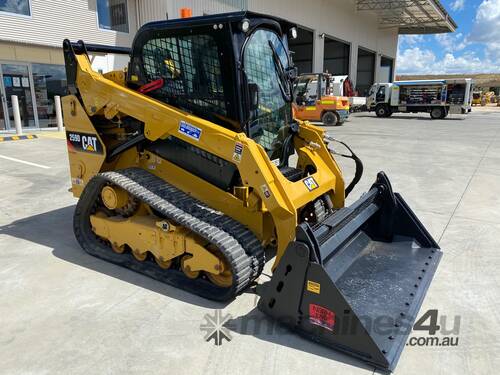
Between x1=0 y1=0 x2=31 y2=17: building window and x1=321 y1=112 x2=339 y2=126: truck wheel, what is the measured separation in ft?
42.3

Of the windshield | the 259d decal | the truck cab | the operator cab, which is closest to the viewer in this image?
the operator cab

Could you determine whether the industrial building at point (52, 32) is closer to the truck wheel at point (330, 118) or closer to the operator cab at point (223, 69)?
the truck wheel at point (330, 118)

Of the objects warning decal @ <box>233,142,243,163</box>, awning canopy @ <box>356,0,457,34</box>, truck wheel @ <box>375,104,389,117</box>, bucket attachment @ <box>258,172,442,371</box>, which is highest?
awning canopy @ <box>356,0,457,34</box>

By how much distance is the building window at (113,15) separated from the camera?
49.9 feet

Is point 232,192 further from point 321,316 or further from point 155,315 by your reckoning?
point 321,316

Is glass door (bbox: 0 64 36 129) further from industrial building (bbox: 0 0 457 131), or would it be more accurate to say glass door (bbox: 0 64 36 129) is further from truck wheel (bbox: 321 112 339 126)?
truck wheel (bbox: 321 112 339 126)

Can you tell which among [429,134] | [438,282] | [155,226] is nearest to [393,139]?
[429,134]

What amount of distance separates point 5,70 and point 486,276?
15.1 metres

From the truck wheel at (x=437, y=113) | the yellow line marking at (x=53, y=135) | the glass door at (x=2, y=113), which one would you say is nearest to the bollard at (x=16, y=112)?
the yellow line marking at (x=53, y=135)

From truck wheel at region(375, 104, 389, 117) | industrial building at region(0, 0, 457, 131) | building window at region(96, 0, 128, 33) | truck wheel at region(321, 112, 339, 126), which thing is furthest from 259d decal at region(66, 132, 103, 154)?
truck wheel at region(375, 104, 389, 117)

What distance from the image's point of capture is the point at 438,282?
3.75 meters

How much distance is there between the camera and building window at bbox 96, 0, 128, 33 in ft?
49.9

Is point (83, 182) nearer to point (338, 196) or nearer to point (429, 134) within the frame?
point (338, 196)

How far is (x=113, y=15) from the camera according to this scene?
15.6 meters
